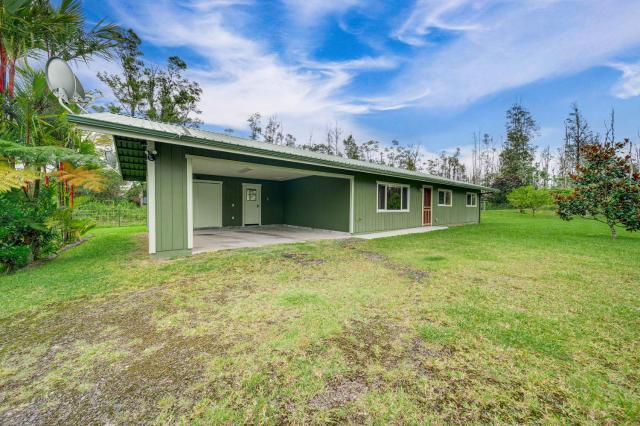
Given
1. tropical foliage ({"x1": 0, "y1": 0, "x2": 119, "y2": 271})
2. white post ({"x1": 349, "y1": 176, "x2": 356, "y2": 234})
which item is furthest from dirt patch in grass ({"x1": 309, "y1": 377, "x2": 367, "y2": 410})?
white post ({"x1": 349, "y1": 176, "x2": 356, "y2": 234})

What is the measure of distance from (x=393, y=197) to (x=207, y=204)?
7.52 meters

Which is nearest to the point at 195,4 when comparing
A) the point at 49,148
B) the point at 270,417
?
the point at 49,148

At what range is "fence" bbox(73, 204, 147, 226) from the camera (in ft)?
40.8

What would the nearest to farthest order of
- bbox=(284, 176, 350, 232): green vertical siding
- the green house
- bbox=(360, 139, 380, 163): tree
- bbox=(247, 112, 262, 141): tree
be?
1. the green house
2. bbox=(284, 176, 350, 232): green vertical siding
3. bbox=(247, 112, 262, 141): tree
4. bbox=(360, 139, 380, 163): tree

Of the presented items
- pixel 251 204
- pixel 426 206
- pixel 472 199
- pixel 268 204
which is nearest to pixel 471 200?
pixel 472 199

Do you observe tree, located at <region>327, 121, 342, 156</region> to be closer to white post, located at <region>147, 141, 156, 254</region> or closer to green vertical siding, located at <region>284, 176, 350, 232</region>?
green vertical siding, located at <region>284, 176, 350, 232</region>

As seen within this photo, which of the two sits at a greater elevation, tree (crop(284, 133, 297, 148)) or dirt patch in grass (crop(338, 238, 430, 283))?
tree (crop(284, 133, 297, 148))

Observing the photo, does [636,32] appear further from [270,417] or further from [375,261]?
[270,417]

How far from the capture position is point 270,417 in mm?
1433

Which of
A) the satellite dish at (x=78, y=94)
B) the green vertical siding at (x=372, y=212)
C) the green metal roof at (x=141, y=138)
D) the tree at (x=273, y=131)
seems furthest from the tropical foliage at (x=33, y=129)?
the tree at (x=273, y=131)

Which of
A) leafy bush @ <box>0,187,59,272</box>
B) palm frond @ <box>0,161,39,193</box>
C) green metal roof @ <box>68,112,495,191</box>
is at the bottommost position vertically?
leafy bush @ <box>0,187,59,272</box>

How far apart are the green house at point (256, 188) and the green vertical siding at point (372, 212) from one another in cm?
4

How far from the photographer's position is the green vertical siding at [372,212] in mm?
9344

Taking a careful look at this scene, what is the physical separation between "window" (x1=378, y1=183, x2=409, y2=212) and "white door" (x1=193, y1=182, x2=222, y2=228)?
6479 mm
